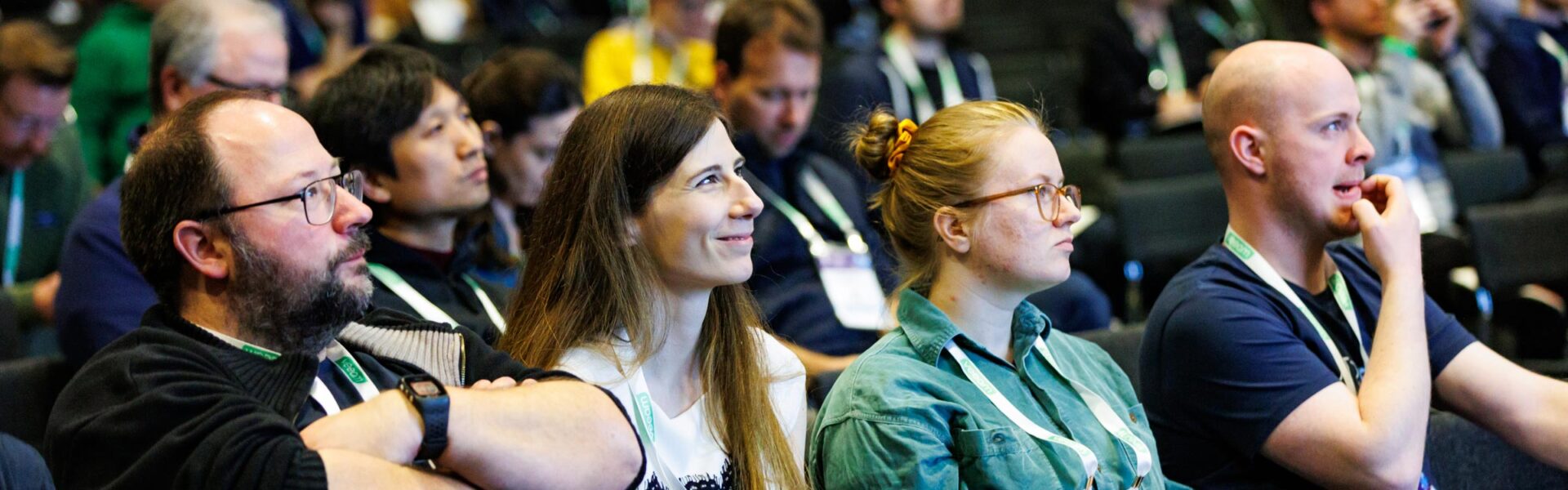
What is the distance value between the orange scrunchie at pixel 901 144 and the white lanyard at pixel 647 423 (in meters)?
0.59

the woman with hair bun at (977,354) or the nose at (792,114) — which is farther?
the nose at (792,114)

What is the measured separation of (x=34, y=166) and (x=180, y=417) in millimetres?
3004

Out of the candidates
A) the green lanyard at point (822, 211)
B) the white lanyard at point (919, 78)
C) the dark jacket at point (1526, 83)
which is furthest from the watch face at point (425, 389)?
the dark jacket at point (1526, 83)

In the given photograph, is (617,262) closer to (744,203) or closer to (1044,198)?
(744,203)

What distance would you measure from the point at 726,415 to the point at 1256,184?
108 cm

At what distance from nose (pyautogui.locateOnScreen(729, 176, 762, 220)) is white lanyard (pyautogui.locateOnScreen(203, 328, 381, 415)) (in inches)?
22.8

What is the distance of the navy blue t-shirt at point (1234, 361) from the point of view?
91.1 inches

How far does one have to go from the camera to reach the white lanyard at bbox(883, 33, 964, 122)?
5.67 metres

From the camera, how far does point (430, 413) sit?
1649mm

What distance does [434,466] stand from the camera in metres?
1.77

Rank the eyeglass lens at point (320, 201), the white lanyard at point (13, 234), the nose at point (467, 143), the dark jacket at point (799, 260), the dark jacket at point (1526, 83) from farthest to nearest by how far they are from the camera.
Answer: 1. the dark jacket at point (1526, 83)
2. the white lanyard at point (13, 234)
3. the dark jacket at point (799, 260)
4. the nose at point (467, 143)
5. the eyeglass lens at point (320, 201)

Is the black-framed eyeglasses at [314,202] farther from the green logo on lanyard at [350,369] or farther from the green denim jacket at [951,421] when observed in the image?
the green denim jacket at [951,421]

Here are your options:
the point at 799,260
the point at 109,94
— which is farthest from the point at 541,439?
the point at 109,94

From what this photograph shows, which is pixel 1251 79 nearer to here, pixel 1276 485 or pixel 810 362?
pixel 1276 485
